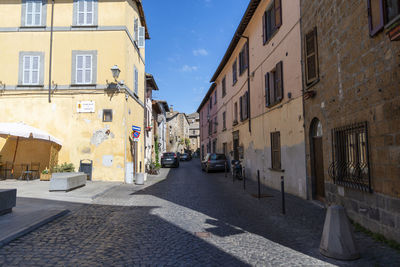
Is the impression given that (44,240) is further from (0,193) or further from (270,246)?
(270,246)

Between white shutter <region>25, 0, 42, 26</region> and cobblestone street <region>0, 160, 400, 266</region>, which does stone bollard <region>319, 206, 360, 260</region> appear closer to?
cobblestone street <region>0, 160, 400, 266</region>

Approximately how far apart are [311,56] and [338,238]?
5.67 metres

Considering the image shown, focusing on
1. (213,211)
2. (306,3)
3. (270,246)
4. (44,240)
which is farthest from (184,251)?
(306,3)

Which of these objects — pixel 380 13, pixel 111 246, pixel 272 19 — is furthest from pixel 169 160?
pixel 380 13

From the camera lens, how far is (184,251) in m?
4.14

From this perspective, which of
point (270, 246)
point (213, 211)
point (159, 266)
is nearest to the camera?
point (159, 266)

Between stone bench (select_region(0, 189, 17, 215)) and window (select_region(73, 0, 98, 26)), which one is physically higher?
window (select_region(73, 0, 98, 26))

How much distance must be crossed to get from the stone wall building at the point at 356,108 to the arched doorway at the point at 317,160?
3cm

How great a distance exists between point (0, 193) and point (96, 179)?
7.73 meters

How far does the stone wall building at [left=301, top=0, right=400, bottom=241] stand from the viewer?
450cm

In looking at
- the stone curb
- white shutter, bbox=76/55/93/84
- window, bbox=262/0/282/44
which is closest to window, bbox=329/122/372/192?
window, bbox=262/0/282/44

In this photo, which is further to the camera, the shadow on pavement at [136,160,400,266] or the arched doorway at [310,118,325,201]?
the arched doorway at [310,118,325,201]

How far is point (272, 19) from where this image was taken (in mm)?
11750

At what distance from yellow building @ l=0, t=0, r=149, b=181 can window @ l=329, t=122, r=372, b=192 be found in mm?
9595
